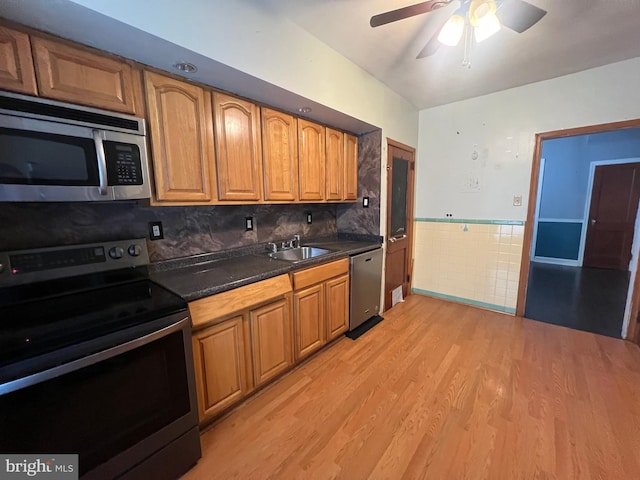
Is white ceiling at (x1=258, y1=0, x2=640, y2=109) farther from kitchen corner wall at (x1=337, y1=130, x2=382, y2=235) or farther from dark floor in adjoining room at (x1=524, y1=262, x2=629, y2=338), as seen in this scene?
dark floor in adjoining room at (x1=524, y1=262, x2=629, y2=338)

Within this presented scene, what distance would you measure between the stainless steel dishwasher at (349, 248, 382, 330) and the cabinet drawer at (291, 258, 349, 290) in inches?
6.5

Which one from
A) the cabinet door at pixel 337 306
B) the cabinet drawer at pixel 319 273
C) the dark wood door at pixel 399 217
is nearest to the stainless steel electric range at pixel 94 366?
the cabinet drawer at pixel 319 273

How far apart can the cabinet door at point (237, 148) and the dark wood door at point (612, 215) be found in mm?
6410

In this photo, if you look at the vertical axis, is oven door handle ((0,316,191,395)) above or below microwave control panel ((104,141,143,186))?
below

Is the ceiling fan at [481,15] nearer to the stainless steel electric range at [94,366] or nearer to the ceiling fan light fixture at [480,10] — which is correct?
the ceiling fan light fixture at [480,10]

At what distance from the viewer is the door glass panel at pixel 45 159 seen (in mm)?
1045

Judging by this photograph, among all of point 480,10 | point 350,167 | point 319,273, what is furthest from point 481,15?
point 319,273

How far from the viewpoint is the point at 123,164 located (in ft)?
4.31

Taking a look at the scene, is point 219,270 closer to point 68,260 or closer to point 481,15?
point 68,260

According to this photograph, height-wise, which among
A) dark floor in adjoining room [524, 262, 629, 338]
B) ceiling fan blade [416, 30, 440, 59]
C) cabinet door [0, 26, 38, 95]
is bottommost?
dark floor in adjoining room [524, 262, 629, 338]

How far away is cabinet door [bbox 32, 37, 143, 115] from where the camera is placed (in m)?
1.11

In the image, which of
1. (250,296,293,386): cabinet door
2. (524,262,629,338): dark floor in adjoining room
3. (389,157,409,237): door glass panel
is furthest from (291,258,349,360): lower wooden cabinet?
(524,262,629,338): dark floor in adjoining room

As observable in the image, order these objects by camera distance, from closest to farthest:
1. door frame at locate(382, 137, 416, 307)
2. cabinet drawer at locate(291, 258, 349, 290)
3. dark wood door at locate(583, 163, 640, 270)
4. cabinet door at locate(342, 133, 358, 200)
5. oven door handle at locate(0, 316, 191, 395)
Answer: oven door handle at locate(0, 316, 191, 395) → cabinet drawer at locate(291, 258, 349, 290) → cabinet door at locate(342, 133, 358, 200) → door frame at locate(382, 137, 416, 307) → dark wood door at locate(583, 163, 640, 270)

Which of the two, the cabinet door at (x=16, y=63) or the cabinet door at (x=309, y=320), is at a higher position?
the cabinet door at (x=16, y=63)
